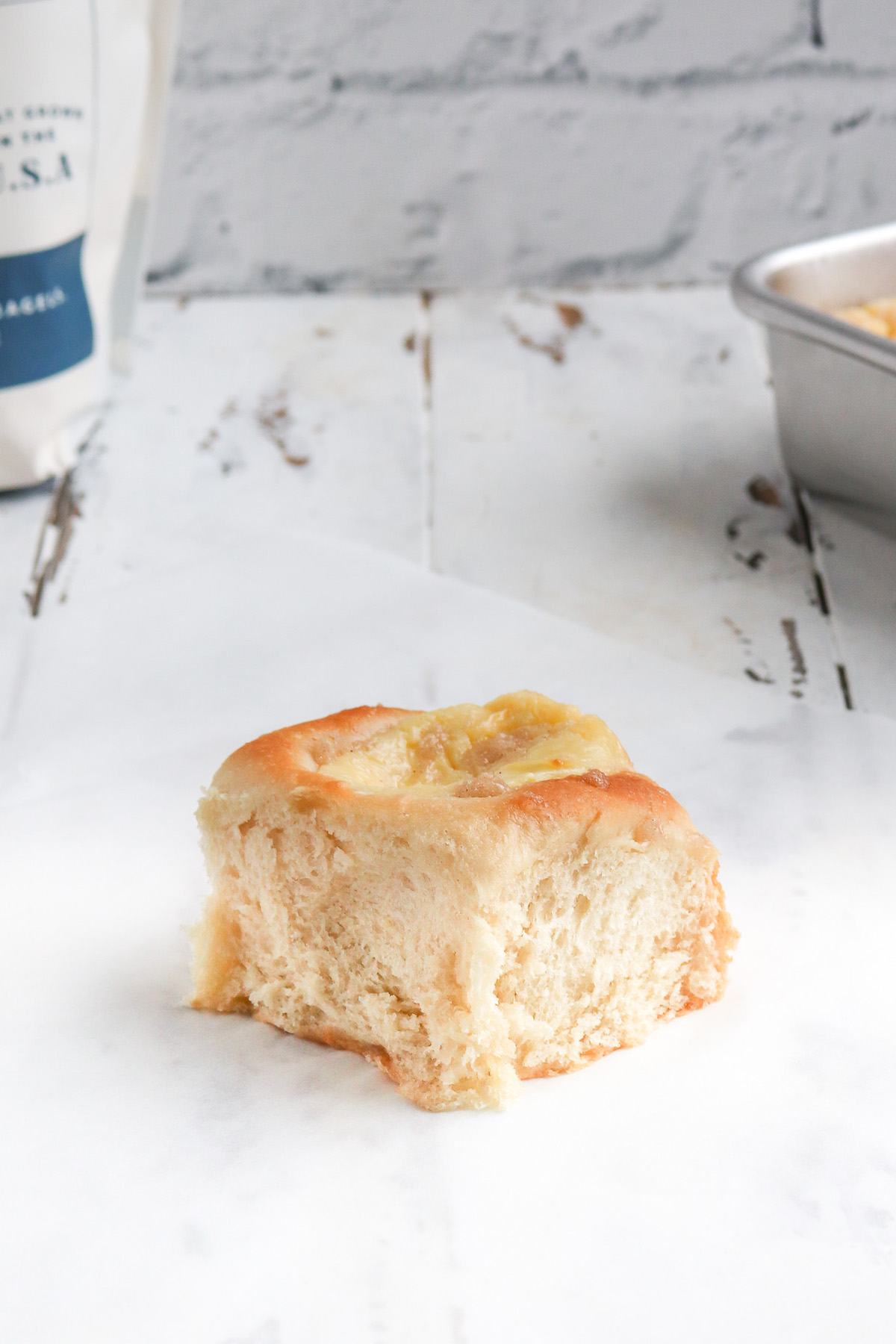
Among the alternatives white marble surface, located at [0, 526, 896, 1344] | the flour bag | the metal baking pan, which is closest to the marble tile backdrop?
the flour bag

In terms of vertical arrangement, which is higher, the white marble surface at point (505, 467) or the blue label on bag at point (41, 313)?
the blue label on bag at point (41, 313)

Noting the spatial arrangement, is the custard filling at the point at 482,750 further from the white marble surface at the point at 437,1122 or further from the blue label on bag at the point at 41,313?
the blue label on bag at the point at 41,313

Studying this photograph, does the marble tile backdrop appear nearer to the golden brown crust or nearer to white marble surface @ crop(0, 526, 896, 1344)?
white marble surface @ crop(0, 526, 896, 1344)

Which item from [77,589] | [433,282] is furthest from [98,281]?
[433,282]

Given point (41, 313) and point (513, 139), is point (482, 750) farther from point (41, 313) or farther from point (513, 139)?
point (513, 139)

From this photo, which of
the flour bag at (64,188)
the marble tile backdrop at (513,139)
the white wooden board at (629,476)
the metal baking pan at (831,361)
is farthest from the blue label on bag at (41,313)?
the metal baking pan at (831,361)

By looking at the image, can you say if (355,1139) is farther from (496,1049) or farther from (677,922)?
(677,922)

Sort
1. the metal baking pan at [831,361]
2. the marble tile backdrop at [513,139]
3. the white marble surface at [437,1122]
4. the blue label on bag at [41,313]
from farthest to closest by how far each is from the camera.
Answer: the marble tile backdrop at [513,139]
the blue label on bag at [41,313]
the metal baking pan at [831,361]
the white marble surface at [437,1122]

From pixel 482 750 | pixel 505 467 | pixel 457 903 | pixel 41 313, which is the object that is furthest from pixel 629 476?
pixel 457 903
